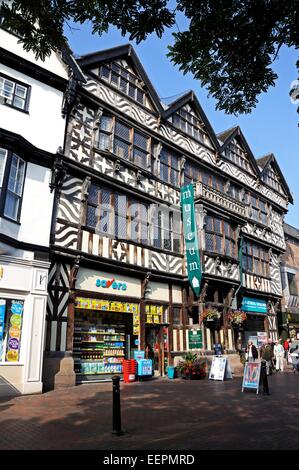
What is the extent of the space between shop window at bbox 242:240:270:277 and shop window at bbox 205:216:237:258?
300 cm

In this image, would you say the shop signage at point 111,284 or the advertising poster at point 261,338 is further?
the advertising poster at point 261,338

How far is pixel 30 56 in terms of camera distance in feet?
43.4

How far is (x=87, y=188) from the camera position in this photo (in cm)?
1436

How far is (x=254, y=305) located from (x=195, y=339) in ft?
24.5

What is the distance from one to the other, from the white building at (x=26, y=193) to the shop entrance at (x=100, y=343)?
2.67 metres

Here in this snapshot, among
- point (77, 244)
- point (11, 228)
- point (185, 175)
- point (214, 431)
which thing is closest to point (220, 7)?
point (214, 431)

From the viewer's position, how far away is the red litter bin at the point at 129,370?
14.1 meters

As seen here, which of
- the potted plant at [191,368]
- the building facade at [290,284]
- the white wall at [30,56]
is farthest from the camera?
the building facade at [290,284]

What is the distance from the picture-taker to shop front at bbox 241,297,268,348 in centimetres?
2239

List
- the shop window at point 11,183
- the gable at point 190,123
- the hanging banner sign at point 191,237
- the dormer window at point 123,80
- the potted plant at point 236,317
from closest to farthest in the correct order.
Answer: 1. the shop window at point 11,183
2. the dormer window at point 123,80
3. the hanging banner sign at point 191,237
4. the potted plant at point 236,317
5. the gable at point 190,123

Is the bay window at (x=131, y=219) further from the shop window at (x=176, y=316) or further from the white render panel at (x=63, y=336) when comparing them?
the white render panel at (x=63, y=336)

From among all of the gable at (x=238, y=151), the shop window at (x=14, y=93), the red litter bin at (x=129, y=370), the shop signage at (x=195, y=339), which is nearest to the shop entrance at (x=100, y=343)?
the red litter bin at (x=129, y=370)

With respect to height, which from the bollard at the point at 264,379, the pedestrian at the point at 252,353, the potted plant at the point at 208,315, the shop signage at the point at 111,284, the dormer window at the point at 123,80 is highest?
the dormer window at the point at 123,80
